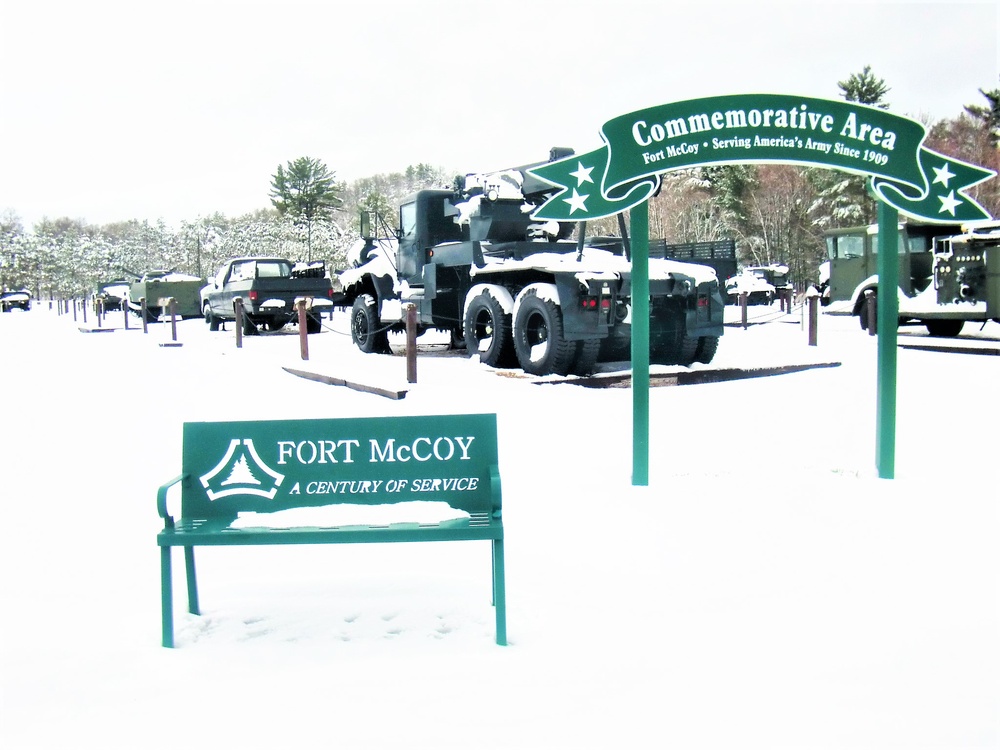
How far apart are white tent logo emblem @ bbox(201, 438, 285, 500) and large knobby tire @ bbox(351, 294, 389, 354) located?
1172 centimetres

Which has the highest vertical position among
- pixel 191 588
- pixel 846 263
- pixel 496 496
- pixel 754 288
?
pixel 846 263

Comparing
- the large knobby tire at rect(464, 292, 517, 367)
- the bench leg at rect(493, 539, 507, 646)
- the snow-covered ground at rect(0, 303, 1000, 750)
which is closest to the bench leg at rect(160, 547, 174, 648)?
the snow-covered ground at rect(0, 303, 1000, 750)

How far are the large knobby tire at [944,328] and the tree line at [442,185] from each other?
651 centimetres

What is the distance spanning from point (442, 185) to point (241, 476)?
14.5m

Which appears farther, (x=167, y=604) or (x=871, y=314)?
(x=871, y=314)

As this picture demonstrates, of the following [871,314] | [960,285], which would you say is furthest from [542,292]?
[871,314]

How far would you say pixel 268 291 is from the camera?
70.9 ft

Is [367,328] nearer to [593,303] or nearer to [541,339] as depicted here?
[541,339]

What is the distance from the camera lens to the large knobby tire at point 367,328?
51.9ft

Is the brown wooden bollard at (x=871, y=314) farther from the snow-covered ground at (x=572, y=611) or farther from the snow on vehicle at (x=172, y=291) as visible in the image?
the snow on vehicle at (x=172, y=291)

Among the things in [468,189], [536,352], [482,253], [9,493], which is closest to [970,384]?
[536,352]

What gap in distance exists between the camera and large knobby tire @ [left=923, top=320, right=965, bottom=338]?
17.3 metres

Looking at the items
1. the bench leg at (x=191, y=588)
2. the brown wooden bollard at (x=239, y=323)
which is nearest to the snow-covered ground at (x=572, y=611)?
the bench leg at (x=191, y=588)

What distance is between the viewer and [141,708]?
121 inches
